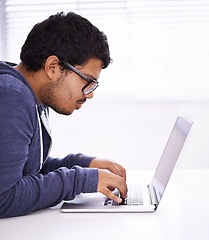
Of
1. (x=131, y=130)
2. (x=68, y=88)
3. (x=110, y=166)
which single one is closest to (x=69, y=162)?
(x=110, y=166)

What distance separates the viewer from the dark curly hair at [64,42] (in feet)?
3.77

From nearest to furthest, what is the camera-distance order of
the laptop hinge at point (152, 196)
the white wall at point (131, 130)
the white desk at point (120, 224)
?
the white desk at point (120, 224), the laptop hinge at point (152, 196), the white wall at point (131, 130)

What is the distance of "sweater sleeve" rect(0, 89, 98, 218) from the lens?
3.11 feet

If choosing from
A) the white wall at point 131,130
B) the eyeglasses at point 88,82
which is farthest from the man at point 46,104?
the white wall at point 131,130

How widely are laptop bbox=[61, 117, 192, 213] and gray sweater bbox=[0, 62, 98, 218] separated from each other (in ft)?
0.17

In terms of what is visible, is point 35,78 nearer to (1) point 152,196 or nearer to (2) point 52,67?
(2) point 52,67

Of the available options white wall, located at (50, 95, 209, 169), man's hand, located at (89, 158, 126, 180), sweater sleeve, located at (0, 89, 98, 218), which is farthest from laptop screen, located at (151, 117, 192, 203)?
white wall, located at (50, 95, 209, 169)

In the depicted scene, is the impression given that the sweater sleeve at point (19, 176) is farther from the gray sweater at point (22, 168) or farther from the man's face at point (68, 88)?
the man's face at point (68, 88)

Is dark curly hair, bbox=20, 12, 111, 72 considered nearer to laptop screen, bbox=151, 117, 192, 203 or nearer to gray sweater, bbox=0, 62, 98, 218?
gray sweater, bbox=0, 62, 98, 218

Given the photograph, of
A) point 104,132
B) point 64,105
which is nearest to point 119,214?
point 64,105

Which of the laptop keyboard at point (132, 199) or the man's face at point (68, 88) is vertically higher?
the man's face at point (68, 88)

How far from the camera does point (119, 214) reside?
98cm

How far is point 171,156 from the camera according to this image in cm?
121

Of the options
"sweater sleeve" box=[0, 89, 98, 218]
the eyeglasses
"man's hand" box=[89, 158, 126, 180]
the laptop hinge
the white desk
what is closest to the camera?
the white desk
